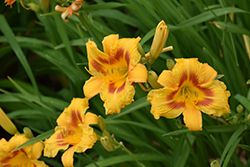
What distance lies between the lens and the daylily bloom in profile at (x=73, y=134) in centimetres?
89

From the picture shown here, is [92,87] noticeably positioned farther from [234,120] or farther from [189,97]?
[234,120]

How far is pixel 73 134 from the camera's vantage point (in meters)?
1.03

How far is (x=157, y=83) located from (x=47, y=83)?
73.1 inches

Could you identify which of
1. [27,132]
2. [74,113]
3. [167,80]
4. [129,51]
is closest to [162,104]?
[167,80]

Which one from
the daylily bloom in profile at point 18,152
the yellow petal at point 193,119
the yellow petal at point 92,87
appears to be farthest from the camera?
the daylily bloom in profile at point 18,152

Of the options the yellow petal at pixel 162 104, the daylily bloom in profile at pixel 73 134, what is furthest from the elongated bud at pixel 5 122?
the yellow petal at pixel 162 104

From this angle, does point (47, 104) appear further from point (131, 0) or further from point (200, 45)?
point (200, 45)

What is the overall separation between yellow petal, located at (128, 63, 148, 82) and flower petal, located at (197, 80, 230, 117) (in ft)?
0.66

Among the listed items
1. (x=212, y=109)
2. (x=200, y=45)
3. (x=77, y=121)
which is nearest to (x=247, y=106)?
(x=212, y=109)

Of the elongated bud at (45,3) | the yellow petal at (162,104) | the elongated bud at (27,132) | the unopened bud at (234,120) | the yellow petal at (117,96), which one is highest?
the elongated bud at (45,3)

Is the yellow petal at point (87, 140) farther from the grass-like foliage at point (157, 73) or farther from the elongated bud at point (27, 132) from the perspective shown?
the elongated bud at point (27, 132)

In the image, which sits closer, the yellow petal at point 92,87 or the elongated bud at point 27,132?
the yellow petal at point 92,87

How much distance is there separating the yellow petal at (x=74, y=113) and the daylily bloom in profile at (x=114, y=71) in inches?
2.8

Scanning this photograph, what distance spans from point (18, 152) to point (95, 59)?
1.66 ft
